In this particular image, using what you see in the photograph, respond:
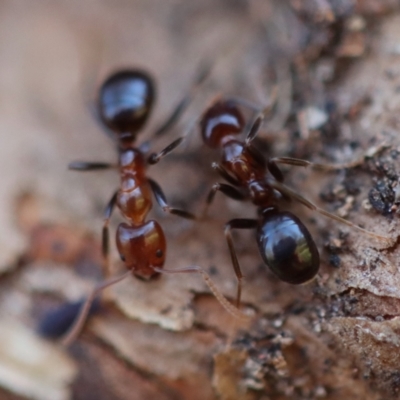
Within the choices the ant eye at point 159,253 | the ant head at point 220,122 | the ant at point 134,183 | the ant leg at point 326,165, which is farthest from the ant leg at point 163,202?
the ant leg at point 326,165

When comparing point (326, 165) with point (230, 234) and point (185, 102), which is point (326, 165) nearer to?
point (230, 234)

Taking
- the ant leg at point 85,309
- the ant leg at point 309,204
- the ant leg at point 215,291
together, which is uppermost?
the ant leg at point 309,204

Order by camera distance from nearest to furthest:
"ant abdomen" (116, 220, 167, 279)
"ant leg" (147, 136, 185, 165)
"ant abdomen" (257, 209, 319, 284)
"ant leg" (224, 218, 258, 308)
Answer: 1. "ant abdomen" (257, 209, 319, 284)
2. "ant leg" (224, 218, 258, 308)
3. "ant abdomen" (116, 220, 167, 279)
4. "ant leg" (147, 136, 185, 165)

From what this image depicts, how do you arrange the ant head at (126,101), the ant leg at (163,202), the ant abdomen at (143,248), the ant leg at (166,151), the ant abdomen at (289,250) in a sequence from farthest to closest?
the ant head at (126,101) < the ant leg at (166,151) < the ant leg at (163,202) < the ant abdomen at (143,248) < the ant abdomen at (289,250)

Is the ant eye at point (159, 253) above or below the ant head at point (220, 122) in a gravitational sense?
below

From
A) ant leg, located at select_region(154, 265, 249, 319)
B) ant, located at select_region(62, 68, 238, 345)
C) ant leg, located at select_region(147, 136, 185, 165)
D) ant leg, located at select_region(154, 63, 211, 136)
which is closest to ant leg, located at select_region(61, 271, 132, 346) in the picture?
ant, located at select_region(62, 68, 238, 345)

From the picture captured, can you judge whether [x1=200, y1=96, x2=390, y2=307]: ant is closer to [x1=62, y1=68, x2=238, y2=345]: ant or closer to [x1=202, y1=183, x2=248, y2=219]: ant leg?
[x1=202, y1=183, x2=248, y2=219]: ant leg

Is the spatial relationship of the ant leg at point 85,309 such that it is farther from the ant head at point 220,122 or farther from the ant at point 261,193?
the ant head at point 220,122
